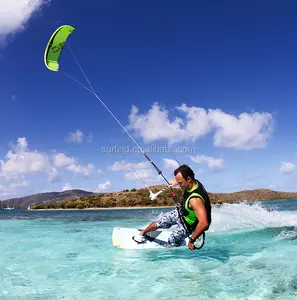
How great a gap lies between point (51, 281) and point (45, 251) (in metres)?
4.56

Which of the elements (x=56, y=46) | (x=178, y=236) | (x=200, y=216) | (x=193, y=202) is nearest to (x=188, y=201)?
(x=193, y=202)

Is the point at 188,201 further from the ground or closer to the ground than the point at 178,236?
further from the ground

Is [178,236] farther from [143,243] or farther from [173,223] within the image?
[143,243]

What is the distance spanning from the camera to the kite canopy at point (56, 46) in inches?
522

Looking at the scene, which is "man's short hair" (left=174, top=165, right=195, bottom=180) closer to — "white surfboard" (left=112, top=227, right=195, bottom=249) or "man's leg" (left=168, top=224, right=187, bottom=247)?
"man's leg" (left=168, top=224, right=187, bottom=247)

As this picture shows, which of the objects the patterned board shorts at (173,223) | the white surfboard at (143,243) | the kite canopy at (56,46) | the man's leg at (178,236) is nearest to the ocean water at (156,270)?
the white surfboard at (143,243)

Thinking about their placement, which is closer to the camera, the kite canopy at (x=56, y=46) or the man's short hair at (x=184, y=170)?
the man's short hair at (x=184, y=170)

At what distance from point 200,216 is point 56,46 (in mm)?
10916

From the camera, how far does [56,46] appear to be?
13.7 m

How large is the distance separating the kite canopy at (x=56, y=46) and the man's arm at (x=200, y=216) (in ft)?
32.5

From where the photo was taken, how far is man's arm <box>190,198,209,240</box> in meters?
5.58

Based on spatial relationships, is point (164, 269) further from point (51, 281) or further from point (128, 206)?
point (128, 206)

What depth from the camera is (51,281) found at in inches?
291

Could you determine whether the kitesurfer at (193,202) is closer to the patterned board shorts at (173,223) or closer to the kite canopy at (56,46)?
the patterned board shorts at (173,223)
